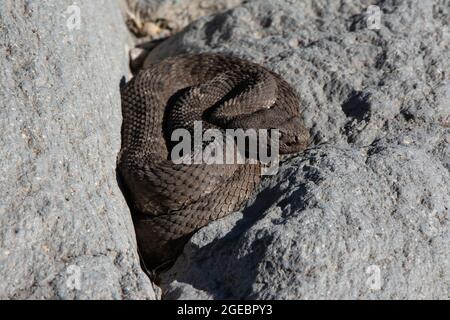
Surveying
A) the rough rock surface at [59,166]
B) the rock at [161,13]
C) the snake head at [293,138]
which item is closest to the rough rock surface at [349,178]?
the snake head at [293,138]

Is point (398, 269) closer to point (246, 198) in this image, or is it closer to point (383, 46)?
point (246, 198)

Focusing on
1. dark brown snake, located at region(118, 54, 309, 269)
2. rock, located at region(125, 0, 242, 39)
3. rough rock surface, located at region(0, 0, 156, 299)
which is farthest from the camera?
rock, located at region(125, 0, 242, 39)

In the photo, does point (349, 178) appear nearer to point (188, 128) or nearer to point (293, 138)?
point (293, 138)

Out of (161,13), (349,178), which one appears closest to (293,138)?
(349,178)

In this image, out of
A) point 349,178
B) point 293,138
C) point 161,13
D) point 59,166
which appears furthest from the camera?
point 161,13

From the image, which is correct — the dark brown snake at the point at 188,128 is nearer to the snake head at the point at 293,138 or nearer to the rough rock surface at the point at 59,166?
the snake head at the point at 293,138

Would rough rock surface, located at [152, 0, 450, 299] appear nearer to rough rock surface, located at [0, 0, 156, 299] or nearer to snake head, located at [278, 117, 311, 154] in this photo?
snake head, located at [278, 117, 311, 154]

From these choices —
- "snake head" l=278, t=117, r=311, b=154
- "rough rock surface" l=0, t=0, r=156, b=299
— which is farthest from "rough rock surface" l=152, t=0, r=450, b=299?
"rough rock surface" l=0, t=0, r=156, b=299
